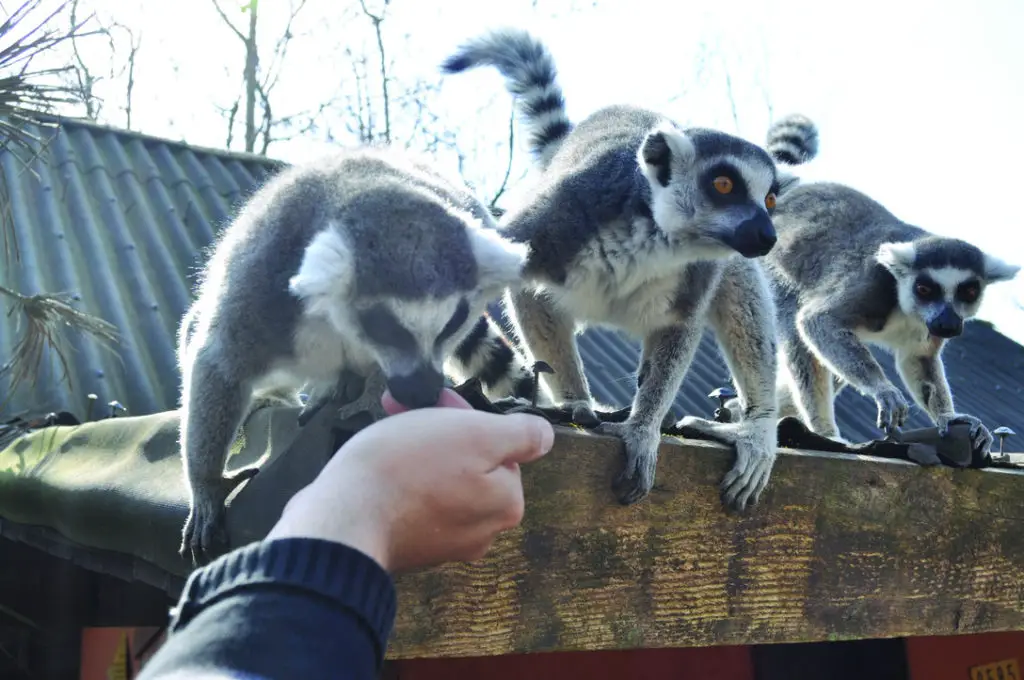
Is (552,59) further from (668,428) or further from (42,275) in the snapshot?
(42,275)

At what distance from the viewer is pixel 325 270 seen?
7.97 feet

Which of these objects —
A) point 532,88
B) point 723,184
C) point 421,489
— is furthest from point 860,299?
point 421,489

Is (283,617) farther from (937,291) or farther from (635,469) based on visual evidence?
(937,291)

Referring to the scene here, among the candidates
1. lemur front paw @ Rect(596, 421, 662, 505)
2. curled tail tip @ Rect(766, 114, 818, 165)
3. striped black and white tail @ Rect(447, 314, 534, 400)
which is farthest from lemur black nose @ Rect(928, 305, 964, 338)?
lemur front paw @ Rect(596, 421, 662, 505)

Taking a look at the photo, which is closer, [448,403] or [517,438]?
[517,438]

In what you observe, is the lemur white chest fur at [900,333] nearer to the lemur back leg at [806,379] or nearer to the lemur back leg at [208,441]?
the lemur back leg at [806,379]

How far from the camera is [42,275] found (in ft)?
20.2

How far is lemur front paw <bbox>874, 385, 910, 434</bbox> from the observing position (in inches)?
171

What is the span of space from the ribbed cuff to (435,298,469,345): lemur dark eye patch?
1713mm

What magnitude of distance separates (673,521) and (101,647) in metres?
3.51

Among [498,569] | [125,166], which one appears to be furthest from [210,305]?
[125,166]

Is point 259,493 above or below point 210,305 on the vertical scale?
below

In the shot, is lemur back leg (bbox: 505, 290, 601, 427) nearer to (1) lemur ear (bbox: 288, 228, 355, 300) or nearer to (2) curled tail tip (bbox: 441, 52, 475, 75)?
(1) lemur ear (bbox: 288, 228, 355, 300)

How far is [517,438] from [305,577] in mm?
495
